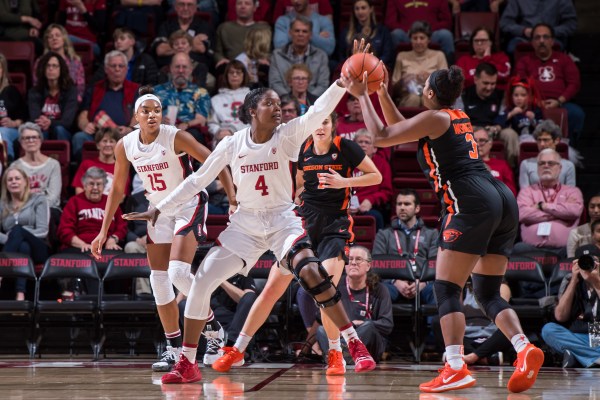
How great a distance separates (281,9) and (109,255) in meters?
5.33

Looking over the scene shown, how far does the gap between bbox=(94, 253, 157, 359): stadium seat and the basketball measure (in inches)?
167

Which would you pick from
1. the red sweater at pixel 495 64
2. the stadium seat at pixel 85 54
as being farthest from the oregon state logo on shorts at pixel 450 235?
the stadium seat at pixel 85 54

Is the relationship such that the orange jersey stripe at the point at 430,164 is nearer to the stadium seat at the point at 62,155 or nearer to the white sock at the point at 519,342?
the white sock at the point at 519,342

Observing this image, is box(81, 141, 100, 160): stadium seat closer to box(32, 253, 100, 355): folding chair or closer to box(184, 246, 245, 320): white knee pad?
box(32, 253, 100, 355): folding chair

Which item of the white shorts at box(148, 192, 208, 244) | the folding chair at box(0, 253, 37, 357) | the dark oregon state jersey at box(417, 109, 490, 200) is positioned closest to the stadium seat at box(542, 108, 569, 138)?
the white shorts at box(148, 192, 208, 244)

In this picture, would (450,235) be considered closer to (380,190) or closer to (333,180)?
(333,180)

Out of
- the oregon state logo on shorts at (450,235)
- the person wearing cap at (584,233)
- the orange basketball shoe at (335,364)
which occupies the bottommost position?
the orange basketball shoe at (335,364)

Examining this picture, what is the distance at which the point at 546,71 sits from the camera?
1252cm

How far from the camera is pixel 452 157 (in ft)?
19.1

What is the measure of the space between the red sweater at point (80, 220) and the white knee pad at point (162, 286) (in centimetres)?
323

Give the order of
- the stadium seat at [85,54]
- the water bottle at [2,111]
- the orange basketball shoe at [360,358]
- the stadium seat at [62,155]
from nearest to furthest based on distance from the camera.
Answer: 1. the orange basketball shoe at [360,358]
2. the stadium seat at [62,155]
3. the water bottle at [2,111]
4. the stadium seat at [85,54]

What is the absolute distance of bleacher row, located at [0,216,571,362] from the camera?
9.23 metres

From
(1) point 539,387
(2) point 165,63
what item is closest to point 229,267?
(1) point 539,387

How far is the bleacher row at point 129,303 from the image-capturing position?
923 centimetres
